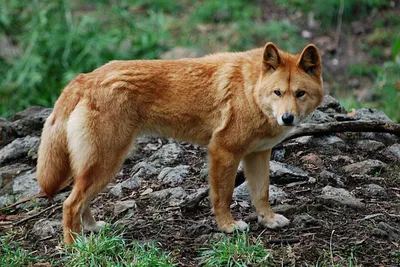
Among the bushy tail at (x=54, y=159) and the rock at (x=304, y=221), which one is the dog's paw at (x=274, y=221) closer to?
the rock at (x=304, y=221)

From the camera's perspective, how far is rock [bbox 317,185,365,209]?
5.88 metres

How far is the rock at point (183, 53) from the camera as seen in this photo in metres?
11.7

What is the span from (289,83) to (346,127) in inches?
69.6

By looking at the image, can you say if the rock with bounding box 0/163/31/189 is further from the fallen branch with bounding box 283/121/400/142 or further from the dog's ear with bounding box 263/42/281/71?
the dog's ear with bounding box 263/42/281/71

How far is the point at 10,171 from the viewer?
22.6ft

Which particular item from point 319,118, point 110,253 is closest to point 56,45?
point 319,118

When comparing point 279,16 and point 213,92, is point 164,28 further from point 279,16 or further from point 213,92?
point 213,92

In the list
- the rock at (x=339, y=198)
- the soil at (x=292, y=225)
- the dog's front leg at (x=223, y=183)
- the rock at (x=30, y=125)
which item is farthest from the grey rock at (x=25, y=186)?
the rock at (x=339, y=198)

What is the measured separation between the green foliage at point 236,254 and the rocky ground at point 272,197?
0.15m

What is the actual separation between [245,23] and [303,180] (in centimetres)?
672

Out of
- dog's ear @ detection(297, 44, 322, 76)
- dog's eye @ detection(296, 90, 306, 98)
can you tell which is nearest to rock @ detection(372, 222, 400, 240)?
dog's eye @ detection(296, 90, 306, 98)

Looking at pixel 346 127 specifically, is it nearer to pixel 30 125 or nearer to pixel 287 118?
pixel 287 118

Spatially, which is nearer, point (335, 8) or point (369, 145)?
point (369, 145)

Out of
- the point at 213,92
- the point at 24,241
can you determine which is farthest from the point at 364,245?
the point at 24,241
